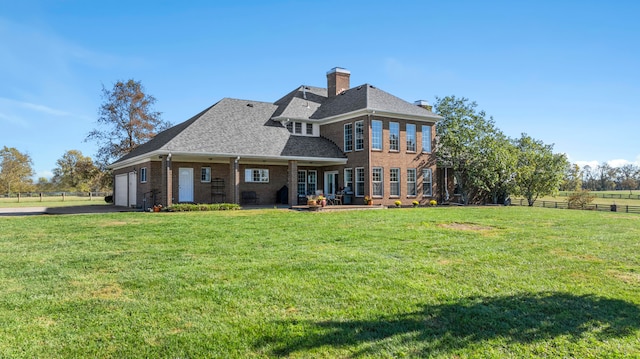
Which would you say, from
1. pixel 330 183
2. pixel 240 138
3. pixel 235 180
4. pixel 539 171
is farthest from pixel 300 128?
pixel 539 171

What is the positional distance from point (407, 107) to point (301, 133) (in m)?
6.95

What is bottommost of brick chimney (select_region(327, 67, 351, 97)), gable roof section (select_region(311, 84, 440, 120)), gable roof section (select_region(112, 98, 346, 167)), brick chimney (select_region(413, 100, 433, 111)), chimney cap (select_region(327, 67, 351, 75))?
gable roof section (select_region(112, 98, 346, 167))

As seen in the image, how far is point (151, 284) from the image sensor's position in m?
6.22

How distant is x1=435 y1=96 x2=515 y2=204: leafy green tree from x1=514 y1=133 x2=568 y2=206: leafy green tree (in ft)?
4.45

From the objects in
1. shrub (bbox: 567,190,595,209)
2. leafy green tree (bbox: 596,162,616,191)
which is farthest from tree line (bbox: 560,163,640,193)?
shrub (bbox: 567,190,595,209)

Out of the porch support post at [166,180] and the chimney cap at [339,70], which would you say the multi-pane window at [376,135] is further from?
the porch support post at [166,180]

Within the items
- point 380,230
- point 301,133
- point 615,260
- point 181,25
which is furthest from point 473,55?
point 301,133

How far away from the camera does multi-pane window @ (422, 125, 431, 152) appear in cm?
2677

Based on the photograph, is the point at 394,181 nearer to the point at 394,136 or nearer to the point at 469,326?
the point at 394,136

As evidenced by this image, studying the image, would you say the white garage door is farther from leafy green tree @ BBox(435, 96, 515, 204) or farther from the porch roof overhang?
leafy green tree @ BBox(435, 96, 515, 204)

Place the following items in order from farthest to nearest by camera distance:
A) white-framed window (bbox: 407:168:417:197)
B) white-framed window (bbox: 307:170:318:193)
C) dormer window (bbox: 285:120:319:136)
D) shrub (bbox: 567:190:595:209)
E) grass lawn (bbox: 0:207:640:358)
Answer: shrub (bbox: 567:190:595:209)
white-framed window (bbox: 307:170:318:193)
dormer window (bbox: 285:120:319:136)
white-framed window (bbox: 407:168:417:197)
grass lawn (bbox: 0:207:640:358)

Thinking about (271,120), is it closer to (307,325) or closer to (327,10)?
(327,10)

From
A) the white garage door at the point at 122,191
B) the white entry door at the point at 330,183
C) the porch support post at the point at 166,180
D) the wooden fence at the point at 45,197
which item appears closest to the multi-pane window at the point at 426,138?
the white entry door at the point at 330,183

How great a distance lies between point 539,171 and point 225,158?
75.2 feet
